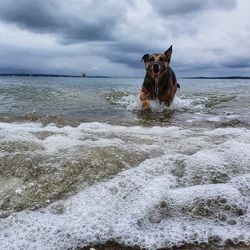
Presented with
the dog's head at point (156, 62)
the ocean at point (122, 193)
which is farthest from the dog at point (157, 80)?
the ocean at point (122, 193)

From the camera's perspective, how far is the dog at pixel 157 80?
37.6ft

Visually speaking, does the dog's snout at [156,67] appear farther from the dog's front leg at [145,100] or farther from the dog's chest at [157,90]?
the dog's front leg at [145,100]

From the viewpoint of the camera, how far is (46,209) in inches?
132

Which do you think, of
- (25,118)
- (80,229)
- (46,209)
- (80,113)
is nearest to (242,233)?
(80,229)

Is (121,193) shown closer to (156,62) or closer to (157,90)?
(156,62)

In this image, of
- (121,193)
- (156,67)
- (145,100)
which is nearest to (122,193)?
(121,193)

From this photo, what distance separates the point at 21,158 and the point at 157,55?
7746 mm

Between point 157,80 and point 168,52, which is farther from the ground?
point 168,52

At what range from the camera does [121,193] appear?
12.0 feet

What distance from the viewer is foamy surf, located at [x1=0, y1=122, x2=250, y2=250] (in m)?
2.96

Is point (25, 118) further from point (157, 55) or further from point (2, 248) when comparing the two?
point (2, 248)

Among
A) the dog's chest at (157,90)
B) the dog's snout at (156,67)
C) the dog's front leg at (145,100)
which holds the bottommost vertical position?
the dog's front leg at (145,100)

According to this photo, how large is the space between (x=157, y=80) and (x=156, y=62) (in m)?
0.64

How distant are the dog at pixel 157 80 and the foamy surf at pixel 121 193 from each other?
20.7 ft
